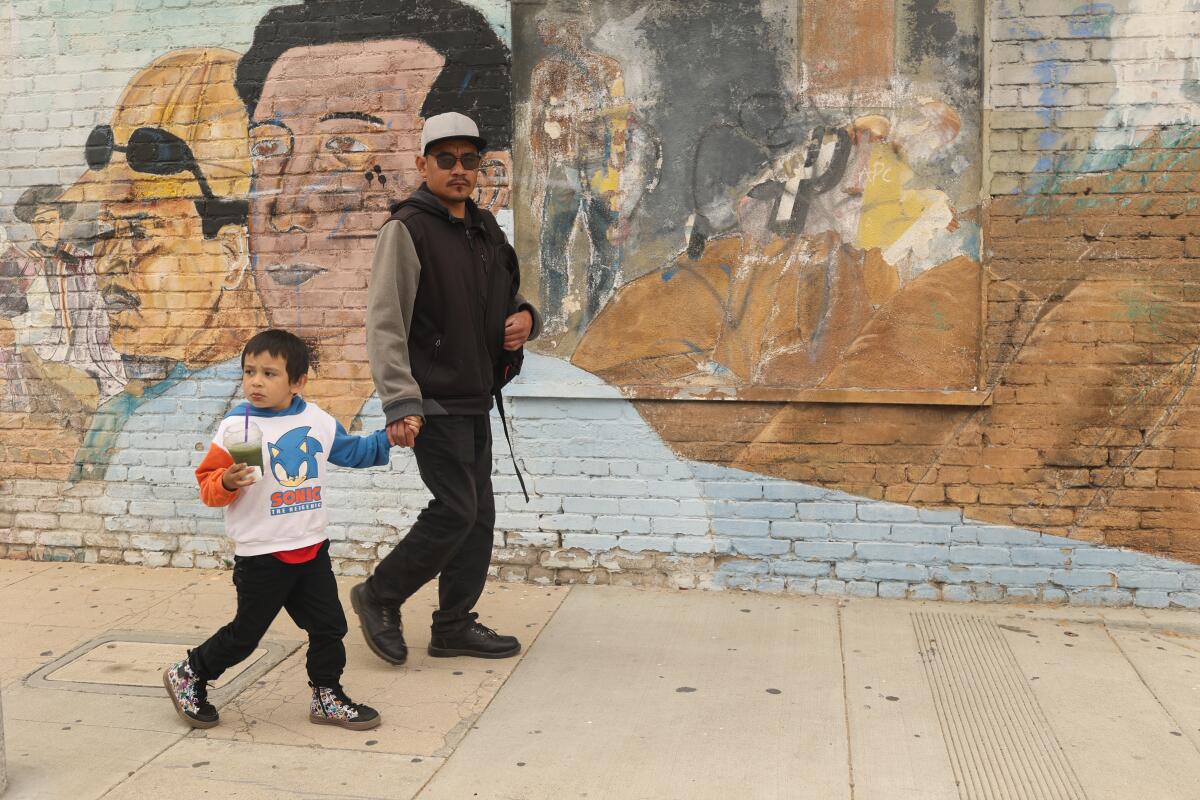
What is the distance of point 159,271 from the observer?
5605 mm

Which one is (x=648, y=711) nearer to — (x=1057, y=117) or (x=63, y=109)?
(x=1057, y=117)

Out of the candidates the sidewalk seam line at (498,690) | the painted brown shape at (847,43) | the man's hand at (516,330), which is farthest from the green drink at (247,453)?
the painted brown shape at (847,43)

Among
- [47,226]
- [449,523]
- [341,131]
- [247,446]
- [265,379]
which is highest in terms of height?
[341,131]

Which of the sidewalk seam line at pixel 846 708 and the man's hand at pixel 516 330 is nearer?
the sidewalk seam line at pixel 846 708

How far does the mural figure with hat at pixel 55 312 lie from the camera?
5688 mm

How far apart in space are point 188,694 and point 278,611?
1.38ft

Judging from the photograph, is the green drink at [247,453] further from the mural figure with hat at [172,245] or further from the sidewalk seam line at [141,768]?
the mural figure with hat at [172,245]

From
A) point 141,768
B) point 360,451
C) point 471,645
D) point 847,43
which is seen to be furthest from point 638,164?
point 141,768

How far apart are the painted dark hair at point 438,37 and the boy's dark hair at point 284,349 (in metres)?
2.01

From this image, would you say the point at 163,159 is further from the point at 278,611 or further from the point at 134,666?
the point at 278,611

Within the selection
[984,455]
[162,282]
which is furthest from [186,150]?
[984,455]

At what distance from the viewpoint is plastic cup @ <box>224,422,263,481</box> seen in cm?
328

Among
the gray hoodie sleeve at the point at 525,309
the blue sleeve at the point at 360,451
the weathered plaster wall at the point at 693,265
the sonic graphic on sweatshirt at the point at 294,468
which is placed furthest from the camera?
the weathered plaster wall at the point at 693,265

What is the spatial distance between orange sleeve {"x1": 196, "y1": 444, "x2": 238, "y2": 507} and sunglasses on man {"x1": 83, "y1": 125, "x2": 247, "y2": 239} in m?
2.42
